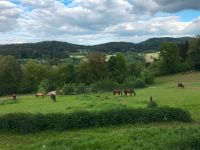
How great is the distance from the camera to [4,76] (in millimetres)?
96438

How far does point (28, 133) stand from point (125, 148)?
9.29 meters

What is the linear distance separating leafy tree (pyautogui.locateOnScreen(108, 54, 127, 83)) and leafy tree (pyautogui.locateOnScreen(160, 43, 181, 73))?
17172 millimetres

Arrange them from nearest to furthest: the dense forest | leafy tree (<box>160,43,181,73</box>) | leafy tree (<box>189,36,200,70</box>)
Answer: the dense forest < leafy tree (<box>160,43,181,73</box>) < leafy tree (<box>189,36,200,70</box>)

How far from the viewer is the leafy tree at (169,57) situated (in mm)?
108312

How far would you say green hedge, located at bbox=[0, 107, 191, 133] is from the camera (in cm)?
2597

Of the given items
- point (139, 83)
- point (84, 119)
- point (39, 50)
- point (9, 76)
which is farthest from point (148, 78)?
point (39, 50)

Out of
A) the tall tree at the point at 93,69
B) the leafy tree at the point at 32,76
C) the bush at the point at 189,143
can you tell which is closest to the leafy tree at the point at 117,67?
the tall tree at the point at 93,69

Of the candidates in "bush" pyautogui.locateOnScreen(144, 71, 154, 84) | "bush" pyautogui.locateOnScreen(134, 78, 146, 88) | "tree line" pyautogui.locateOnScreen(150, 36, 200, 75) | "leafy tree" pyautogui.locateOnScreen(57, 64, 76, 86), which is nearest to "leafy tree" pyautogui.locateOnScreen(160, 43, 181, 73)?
"tree line" pyautogui.locateOnScreen(150, 36, 200, 75)

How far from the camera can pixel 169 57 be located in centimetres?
10894

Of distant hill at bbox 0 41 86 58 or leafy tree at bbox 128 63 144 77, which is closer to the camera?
leafy tree at bbox 128 63 144 77

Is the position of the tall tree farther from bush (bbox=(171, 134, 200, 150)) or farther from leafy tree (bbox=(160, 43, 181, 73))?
bush (bbox=(171, 134, 200, 150))

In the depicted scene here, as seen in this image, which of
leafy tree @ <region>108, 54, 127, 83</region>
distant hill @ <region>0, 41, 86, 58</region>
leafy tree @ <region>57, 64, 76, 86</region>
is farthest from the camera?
distant hill @ <region>0, 41, 86, 58</region>

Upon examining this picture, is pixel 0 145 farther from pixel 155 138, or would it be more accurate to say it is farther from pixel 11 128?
pixel 155 138

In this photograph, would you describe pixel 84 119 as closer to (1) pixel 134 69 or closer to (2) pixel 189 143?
(2) pixel 189 143
